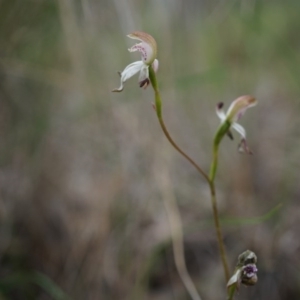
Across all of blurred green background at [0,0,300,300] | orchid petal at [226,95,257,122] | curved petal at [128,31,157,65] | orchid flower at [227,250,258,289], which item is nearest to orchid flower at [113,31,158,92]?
curved petal at [128,31,157,65]

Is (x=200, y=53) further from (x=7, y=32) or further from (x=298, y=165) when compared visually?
(x=7, y=32)

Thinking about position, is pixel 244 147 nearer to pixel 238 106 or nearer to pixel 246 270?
pixel 238 106

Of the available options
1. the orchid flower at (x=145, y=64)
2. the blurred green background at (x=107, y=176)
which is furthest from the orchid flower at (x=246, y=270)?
the blurred green background at (x=107, y=176)

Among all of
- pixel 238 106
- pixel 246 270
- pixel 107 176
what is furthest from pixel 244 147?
pixel 107 176

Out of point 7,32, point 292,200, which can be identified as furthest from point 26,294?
point 292,200

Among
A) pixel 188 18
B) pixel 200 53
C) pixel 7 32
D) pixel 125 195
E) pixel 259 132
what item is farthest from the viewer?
pixel 200 53

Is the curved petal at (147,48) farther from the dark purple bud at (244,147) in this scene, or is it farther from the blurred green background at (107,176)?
the blurred green background at (107,176)

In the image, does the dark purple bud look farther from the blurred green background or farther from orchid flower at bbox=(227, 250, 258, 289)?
the blurred green background

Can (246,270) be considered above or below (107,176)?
above
